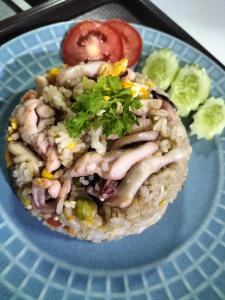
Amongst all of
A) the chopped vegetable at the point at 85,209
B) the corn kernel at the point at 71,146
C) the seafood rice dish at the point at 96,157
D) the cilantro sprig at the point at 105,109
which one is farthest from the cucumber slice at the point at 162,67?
the chopped vegetable at the point at 85,209

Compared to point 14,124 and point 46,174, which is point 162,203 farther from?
point 14,124

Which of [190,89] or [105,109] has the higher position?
[190,89]

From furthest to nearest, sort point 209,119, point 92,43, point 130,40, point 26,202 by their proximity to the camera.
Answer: point 130,40 < point 92,43 < point 209,119 < point 26,202

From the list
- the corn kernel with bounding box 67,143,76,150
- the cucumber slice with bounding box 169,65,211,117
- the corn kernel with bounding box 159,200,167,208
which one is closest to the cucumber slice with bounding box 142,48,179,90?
the cucumber slice with bounding box 169,65,211,117

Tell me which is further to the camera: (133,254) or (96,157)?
(133,254)

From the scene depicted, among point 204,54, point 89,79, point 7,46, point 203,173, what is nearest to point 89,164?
point 89,79

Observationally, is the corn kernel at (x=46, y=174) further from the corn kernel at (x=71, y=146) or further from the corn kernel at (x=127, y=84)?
the corn kernel at (x=127, y=84)

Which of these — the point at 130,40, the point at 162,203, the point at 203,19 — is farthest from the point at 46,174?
the point at 203,19
